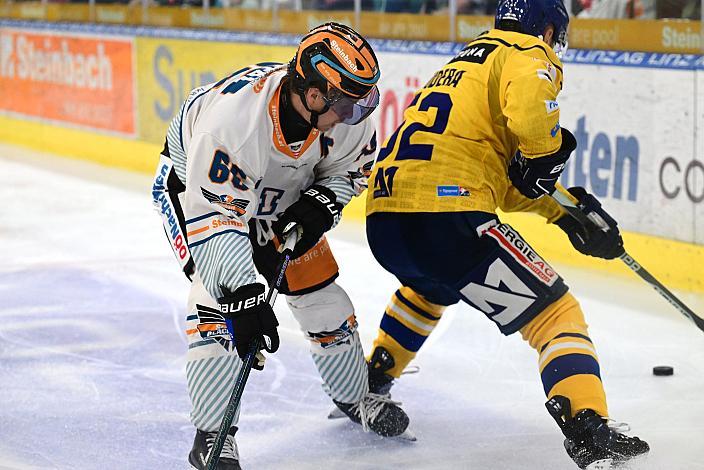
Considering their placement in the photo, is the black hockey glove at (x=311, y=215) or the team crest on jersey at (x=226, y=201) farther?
the black hockey glove at (x=311, y=215)

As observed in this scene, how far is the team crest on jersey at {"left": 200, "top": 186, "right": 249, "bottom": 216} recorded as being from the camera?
104 inches

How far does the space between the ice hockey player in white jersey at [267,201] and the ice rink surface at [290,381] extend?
186 millimetres

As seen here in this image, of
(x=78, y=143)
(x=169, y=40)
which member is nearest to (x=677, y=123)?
(x=169, y=40)

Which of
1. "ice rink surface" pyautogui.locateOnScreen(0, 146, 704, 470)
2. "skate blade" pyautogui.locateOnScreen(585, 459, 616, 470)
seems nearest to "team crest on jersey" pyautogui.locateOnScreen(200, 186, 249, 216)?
"ice rink surface" pyautogui.locateOnScreen(0, 146, 704, 470)

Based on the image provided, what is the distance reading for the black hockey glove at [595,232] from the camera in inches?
128

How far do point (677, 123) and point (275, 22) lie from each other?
2989 mm

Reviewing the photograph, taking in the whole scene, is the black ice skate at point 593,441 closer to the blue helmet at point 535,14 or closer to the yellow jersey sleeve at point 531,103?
the yellow jersey sleeve at point 531,103

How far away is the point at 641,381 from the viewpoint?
12.1ft

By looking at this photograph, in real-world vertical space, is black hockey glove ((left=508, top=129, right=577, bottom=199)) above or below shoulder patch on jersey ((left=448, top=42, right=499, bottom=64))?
below

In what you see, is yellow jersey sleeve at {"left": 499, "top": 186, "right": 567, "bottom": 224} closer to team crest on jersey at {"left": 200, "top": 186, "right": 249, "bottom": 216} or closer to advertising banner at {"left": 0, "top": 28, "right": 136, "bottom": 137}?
team crest on jersey at {"left": 200, "top": 186, "right": 249, "bottom": 216}

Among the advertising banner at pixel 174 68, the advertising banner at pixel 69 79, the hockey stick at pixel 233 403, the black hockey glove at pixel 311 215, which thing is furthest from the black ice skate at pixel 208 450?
the advertising banner at pixel 69 79

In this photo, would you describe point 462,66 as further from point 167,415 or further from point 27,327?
point 27,327

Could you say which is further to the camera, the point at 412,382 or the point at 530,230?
the point at 530,230

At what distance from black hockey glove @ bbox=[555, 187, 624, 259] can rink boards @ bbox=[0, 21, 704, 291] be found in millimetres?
1600
